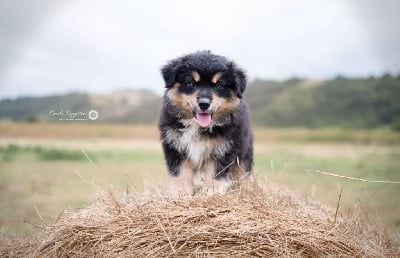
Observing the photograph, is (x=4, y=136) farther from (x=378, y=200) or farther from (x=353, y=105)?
(x=353, y=105)

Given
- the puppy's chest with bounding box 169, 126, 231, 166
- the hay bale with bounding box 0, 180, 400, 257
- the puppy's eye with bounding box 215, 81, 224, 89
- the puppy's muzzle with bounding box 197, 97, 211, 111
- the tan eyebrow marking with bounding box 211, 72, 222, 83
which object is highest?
the tan eyebrow marking with bounding box 211, 72, 222, 83

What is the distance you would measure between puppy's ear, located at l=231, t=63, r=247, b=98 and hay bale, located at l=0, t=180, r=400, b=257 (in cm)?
149

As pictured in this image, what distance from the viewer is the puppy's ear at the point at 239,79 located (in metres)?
5.88

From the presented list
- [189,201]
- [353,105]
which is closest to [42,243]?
[189,201]

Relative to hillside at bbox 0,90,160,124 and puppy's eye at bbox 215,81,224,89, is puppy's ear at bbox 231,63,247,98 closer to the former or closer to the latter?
puppy's eye at bbox 215,81,224,89

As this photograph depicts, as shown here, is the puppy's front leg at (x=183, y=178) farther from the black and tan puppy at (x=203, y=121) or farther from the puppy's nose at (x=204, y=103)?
the puppy's nose at (x=204, y=103)

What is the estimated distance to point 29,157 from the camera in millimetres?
15844

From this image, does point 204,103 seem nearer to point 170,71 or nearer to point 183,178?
point 170,71

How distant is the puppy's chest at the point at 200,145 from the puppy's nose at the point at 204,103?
1.59 feet

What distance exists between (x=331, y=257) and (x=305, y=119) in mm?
43650

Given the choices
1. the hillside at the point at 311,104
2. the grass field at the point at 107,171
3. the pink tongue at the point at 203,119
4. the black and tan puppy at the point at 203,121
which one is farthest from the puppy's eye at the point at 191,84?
the hillside at the point at 311,104

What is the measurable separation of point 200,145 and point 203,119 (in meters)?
0.39

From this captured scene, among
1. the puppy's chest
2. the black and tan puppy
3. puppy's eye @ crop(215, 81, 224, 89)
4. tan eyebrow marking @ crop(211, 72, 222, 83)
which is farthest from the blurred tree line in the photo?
tan eyebrow marking @ crop(211, 72, 222, 83)

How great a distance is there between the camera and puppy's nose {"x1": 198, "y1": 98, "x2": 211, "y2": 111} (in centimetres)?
552
